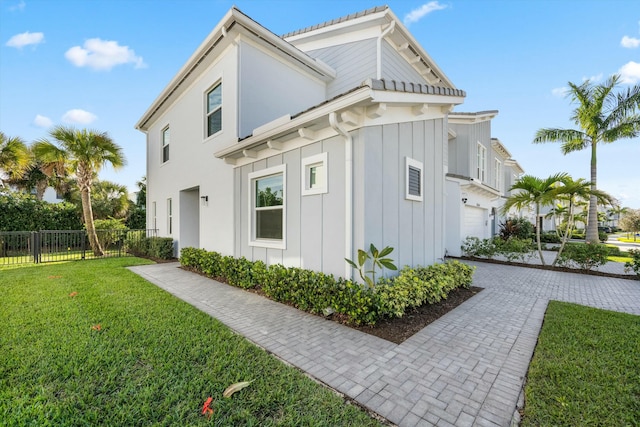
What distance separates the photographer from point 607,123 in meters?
15.3

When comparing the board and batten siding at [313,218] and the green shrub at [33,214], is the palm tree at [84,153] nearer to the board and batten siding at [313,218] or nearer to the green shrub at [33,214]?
the green shrub at [33,214]

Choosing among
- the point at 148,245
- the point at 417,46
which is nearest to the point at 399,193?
the point at 417,46

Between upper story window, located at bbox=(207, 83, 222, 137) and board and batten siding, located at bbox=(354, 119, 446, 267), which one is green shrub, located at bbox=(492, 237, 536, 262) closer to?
board and batten siding, located at bbox=(354, 119, 446, 267)

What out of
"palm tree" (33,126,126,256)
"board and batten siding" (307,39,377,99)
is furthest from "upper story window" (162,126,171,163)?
"board and batten siding" (307,39,377,99)

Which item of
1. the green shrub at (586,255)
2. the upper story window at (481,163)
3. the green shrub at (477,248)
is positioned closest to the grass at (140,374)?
the green shrub at (586,255)

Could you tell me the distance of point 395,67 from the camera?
8.66 metres

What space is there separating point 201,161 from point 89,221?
24.1 ft

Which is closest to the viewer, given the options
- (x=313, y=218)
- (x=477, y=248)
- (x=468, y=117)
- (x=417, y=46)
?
(x=313, y=218)

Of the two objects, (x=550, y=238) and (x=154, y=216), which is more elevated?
(x=154, y=216)

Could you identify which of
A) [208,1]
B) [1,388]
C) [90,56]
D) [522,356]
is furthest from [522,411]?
[90,56]

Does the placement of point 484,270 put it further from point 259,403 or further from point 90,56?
point 90,56

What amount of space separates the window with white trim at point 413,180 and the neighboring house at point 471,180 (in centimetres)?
609

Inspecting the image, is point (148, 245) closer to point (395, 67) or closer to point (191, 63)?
point (191, 63)

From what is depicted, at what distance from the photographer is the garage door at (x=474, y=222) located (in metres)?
12.6
